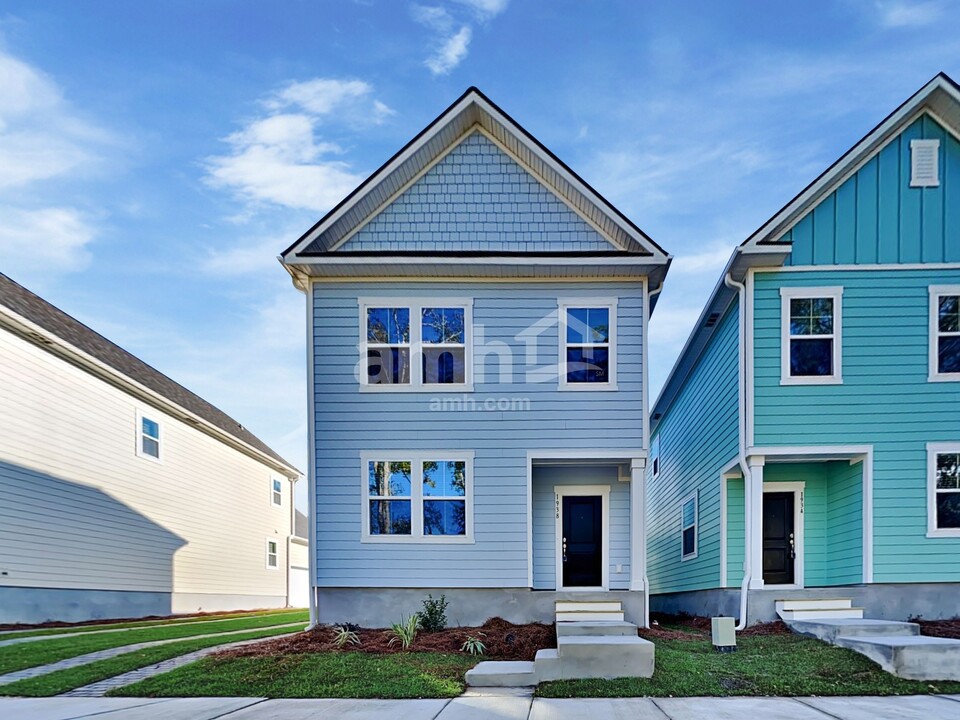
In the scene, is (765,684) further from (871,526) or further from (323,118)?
(323,118)

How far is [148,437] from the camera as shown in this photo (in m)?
18.6

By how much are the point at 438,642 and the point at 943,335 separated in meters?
10.4

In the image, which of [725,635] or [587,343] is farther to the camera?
[587,343]

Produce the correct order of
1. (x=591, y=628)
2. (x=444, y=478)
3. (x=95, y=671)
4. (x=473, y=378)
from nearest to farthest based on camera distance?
(x=95, y=671)
(x=591, y=628)
(x=444, y=478)
(x=473, y=378)

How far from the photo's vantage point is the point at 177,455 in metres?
19.9

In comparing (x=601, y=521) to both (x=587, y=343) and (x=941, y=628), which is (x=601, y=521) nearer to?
(x=587, y=343)

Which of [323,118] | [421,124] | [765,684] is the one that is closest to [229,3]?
[323,118]

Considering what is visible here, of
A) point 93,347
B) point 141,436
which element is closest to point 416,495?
point 141,436

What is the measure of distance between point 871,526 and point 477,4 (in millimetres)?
13405

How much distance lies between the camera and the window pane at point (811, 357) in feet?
40.4

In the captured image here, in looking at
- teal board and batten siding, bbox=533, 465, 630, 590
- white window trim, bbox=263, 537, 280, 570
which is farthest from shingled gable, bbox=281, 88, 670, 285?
white window trim, bbox=263, 537, 280, 570

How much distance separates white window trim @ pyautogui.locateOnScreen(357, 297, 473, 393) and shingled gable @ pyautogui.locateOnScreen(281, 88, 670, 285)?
57 centimetres

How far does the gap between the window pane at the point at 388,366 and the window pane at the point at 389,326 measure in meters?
0.21

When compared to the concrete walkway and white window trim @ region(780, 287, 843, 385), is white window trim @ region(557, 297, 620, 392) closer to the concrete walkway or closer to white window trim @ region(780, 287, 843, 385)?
white window trim @ region(780, 287, 843, 385)
